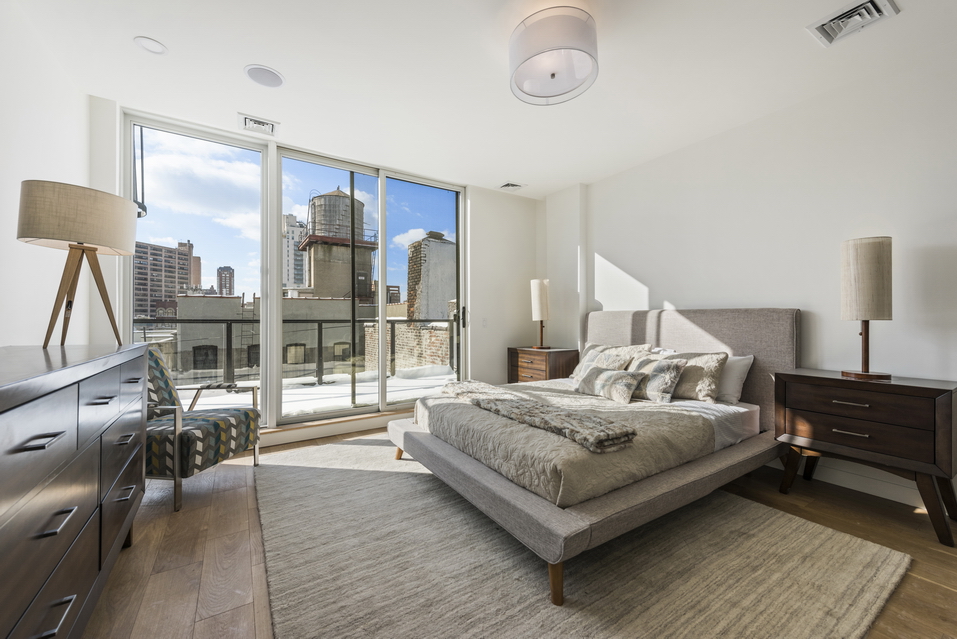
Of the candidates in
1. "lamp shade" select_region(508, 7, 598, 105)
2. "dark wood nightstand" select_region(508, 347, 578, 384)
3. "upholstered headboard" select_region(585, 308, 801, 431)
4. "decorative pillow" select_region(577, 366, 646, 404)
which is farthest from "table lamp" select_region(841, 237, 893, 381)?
"dark wood nightstand" select_region(508, 347, 578, 384)

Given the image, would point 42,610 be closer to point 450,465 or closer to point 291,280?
point 450,465

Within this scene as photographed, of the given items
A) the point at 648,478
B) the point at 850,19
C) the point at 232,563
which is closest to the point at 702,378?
the point at 648,478

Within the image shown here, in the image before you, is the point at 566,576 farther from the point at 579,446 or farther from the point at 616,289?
A: the point at 616,289

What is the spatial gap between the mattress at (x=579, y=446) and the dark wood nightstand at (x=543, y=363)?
49.8 inches

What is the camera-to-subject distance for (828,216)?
2891 millimetres

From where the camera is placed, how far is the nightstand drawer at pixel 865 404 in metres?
2.12

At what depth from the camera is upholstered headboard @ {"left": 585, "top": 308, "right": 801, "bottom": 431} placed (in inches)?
118

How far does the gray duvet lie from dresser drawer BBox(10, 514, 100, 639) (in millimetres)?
1578

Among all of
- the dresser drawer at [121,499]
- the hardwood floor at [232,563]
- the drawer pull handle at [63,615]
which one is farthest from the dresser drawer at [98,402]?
the hardwood floor at [232,563]

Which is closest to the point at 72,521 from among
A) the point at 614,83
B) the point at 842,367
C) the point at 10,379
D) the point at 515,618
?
the point at 10,379

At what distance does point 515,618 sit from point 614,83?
3.14m

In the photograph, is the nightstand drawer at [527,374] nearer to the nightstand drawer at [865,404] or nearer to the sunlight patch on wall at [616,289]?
the sunlight patch on wall at [616,289]

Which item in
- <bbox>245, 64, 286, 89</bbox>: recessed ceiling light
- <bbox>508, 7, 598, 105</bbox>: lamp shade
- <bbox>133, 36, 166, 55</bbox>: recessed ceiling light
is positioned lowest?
<bbox>508, 7, 598, 105</bbox>: lamp shade

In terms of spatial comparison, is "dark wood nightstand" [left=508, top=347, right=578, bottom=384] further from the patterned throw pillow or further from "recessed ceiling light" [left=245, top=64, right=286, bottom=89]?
"recessed ceiling light" [left=245, top=64, right=286, bottom=89]
